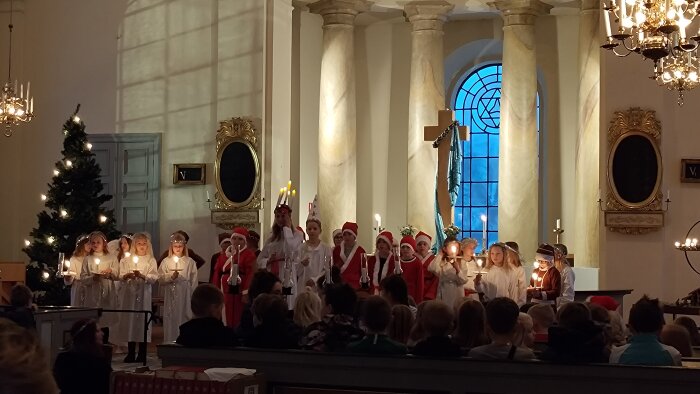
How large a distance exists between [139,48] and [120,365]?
763cm

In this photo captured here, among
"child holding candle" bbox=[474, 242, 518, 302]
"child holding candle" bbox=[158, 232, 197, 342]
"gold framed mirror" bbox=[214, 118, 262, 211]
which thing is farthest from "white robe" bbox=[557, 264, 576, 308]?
"gold framed mirror" bbox=[214, 118, 262, 211]

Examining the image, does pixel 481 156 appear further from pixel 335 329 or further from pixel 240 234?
pixel 335 329

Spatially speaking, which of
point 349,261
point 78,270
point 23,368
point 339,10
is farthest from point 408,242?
point 23,368

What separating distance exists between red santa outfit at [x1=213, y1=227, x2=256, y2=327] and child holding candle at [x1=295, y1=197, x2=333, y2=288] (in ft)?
2.07

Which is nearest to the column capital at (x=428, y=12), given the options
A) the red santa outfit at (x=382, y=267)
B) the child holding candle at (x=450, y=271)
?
the child holding candle at (x=450, y=271)

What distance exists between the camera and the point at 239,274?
13.8 metres

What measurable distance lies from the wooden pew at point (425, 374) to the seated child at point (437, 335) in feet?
0.27

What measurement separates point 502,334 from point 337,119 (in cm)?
1416

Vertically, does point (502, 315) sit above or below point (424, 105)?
below

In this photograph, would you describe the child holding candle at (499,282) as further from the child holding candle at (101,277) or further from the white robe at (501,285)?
the child holding candle at (101,277)

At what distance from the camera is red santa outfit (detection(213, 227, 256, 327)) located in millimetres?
13727

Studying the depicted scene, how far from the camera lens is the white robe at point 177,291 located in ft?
47.9

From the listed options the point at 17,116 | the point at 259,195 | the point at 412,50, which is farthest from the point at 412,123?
the point at 17,116

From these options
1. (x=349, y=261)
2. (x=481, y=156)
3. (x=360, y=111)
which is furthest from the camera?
(x=481, y=156)
